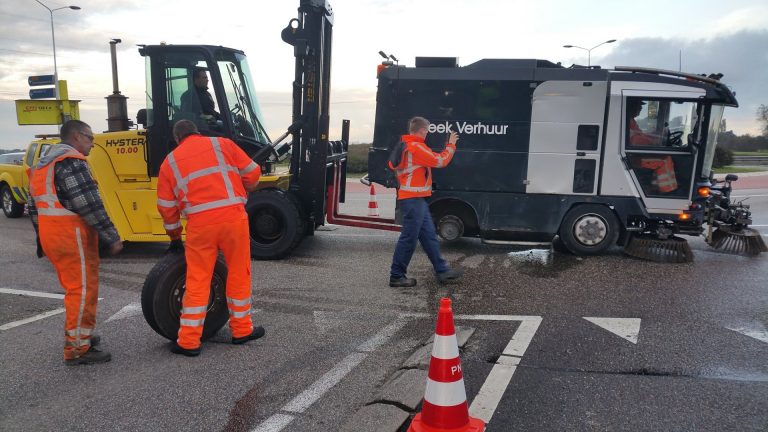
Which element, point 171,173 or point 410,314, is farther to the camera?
point 410,314

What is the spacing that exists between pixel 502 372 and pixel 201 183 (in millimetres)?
2579

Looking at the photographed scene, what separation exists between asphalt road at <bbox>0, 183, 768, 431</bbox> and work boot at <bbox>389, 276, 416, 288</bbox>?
143mm

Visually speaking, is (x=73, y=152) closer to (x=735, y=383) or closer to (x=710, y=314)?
(x=735, y=383)

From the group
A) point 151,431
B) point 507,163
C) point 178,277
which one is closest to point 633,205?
point 507,163

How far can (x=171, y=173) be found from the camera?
449 centimetres

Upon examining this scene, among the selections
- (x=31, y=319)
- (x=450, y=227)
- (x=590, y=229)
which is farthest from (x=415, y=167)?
(x=31, y=319)

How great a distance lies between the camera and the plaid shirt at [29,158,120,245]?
14.0ft

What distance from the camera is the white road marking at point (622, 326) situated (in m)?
5.01

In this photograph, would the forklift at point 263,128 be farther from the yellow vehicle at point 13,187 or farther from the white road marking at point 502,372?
the yellow vehicle at point 13,187

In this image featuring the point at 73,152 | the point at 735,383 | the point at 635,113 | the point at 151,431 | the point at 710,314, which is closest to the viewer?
the point at 151,431

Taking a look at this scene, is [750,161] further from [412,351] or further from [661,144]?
[412,351]

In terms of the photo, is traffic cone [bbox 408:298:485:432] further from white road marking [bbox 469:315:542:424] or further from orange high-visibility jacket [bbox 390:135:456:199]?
orange high-visibility jacket [bbox 390:135:456:199]

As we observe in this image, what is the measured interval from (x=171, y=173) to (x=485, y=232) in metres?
4.92

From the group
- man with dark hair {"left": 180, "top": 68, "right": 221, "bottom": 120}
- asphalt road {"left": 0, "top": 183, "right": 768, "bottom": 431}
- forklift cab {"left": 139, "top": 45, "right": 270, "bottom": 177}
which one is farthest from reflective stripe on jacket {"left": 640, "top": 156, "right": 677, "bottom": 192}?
man with dark hair {"left": 180, "top": 68, "right": 221, "bottom": 120}
